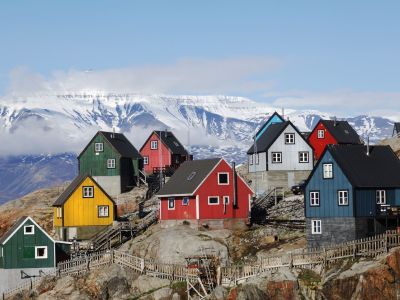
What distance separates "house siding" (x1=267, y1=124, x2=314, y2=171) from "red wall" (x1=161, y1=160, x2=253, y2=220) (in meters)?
14.7

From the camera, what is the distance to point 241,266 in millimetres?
86875

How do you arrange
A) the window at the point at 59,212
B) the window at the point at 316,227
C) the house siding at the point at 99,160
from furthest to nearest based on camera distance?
the house siding at the point at 99,160, the window at the point at 59,212, the window at the point at 316,227

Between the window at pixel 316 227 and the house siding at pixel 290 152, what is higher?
the house siding at pixel 290 152

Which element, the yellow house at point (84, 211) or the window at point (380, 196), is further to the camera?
the yellow house at point (84, 211)

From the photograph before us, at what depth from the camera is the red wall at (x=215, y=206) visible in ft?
342

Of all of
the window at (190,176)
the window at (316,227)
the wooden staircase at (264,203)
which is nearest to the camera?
the window at (316,227)

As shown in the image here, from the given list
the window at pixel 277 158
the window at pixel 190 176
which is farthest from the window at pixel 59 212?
the window at pixel 277 158

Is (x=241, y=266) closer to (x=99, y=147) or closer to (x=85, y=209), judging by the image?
(x=85, y=209)

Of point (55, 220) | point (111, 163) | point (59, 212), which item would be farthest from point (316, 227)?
point (111, 163)

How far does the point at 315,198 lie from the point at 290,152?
29.7m

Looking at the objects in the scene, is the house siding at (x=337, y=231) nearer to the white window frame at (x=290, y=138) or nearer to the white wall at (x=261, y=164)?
the white wall at (x=261, y=164)

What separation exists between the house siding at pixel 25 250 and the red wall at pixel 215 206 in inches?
458

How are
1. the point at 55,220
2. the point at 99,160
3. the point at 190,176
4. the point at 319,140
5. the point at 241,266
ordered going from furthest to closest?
the point at 319,140 < the point at 99,160 < the point at 55,220 < the point at 190,176 < the point at 241,266

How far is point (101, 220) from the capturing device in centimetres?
11438
